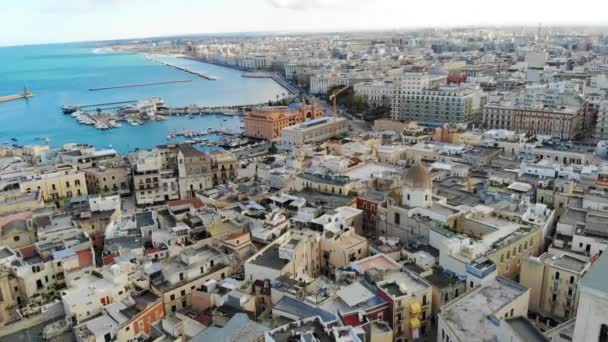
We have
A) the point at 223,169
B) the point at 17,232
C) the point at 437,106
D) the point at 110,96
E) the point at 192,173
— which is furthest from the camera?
the point at 110,96

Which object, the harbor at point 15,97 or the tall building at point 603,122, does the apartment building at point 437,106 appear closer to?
the tall building at point 603,122

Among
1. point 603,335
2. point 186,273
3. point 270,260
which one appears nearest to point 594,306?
point 603,335

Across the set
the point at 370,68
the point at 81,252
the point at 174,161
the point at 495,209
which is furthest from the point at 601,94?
the point at 370,68

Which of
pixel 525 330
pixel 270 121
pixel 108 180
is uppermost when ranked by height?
pixel 525 330

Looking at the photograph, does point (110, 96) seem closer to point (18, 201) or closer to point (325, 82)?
point (325, 82)

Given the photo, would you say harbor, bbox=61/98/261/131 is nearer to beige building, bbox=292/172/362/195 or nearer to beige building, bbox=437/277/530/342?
beige building, bbox=292/172/362/195

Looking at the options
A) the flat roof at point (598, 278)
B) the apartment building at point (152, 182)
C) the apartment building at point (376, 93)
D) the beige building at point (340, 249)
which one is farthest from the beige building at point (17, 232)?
the apartment building at point (376, 93)
